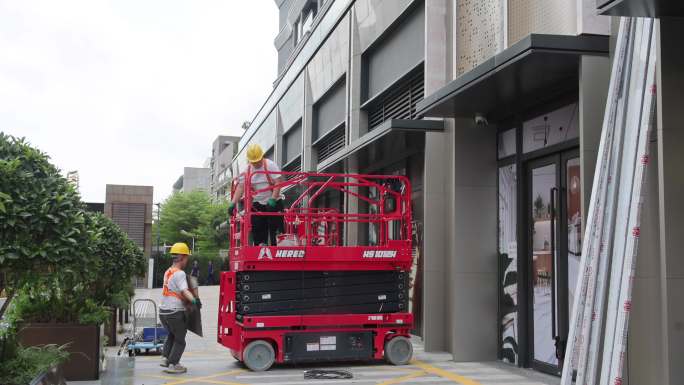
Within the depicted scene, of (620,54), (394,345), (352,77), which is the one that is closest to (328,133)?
(352,77)

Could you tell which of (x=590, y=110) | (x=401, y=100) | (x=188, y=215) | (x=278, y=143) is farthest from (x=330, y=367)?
(x=188, y=215)

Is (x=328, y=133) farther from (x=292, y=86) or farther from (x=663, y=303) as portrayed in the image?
(x=663, y=303)

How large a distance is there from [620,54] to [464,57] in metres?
4.54

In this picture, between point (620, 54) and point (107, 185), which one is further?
point (107, 185)

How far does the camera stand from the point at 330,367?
1154 centimetres

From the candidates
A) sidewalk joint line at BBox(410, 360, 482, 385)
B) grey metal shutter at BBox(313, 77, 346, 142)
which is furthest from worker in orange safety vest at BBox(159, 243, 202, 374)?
grey metal shutter at BBox(313, 77, 346, 142)

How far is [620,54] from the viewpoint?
7.65 m

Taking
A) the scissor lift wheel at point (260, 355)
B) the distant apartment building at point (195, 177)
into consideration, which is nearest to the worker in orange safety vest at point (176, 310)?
the scissor lift wheel at point (260, 355)

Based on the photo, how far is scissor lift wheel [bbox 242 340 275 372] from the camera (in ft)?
36.3

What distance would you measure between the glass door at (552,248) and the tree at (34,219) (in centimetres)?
617

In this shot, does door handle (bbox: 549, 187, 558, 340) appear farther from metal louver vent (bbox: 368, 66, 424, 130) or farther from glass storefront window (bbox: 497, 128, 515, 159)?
metal louver vent (bbox: 368, 66, 424, 130)

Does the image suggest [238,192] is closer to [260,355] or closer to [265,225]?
[265,225]

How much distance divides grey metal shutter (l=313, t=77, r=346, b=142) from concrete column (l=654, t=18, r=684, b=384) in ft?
49.1

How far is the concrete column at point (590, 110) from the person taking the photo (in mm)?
8172
